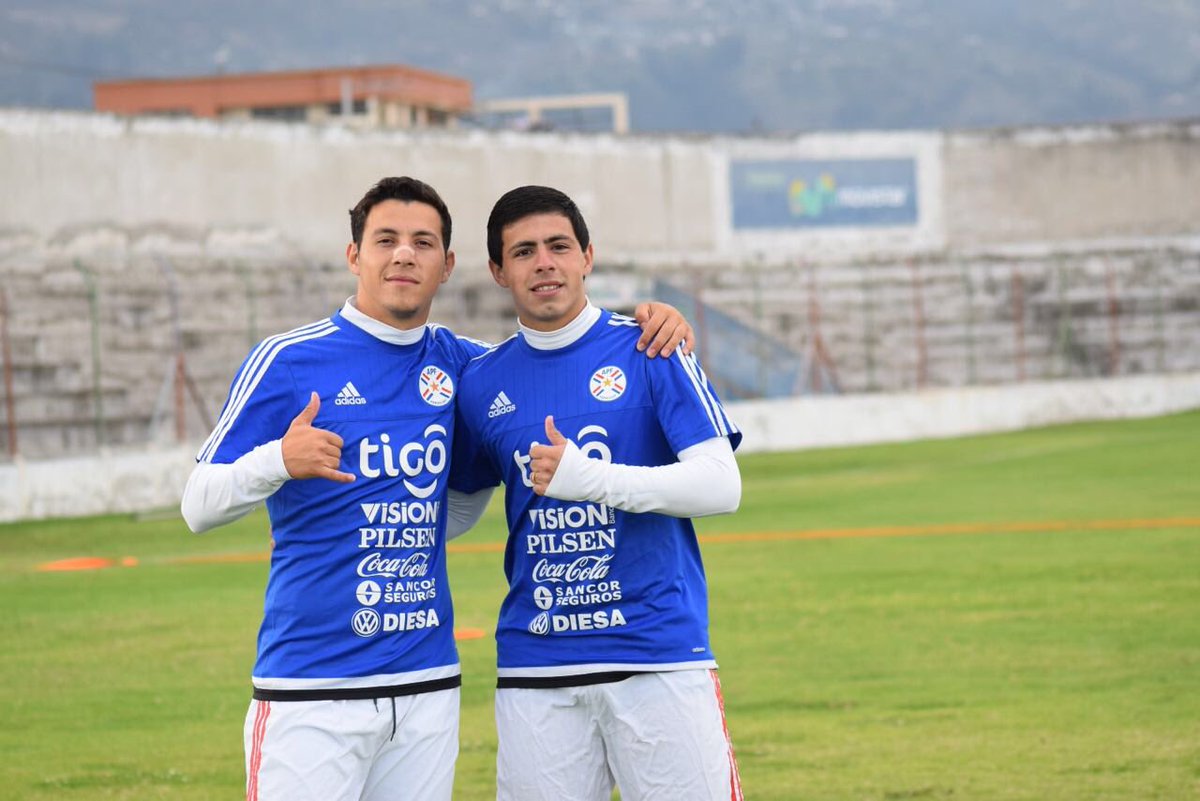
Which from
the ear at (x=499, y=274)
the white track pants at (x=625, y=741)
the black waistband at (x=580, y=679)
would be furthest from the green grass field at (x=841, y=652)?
the ear at (x=499, y=274)

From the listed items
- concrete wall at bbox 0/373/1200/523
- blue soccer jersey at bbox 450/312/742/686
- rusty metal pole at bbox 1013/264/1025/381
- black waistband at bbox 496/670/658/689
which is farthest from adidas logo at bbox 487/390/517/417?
rusty metal pole at bbox 1013/264/1025/381

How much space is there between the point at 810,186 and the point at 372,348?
42.3m

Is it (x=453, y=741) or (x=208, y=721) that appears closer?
(x=453, y=741)

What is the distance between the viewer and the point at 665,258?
43.9 metres

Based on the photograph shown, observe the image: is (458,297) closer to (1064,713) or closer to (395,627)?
(1064,713)

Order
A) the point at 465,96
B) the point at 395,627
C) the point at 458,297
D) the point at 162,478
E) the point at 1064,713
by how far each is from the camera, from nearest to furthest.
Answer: the point at 395,627, the point at 1064,713, the point at 162,478, the point at 458,297, the point at 465,96

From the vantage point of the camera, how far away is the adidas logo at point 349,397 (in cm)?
498

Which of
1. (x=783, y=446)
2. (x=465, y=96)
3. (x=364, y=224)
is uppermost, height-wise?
(x=465, y=96)

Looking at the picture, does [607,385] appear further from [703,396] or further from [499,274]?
[499,274]

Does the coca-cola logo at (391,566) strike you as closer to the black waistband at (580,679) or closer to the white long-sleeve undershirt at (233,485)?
the white long-sleeve undershirt at (233,485)

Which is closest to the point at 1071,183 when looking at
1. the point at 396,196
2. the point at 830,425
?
the point at 830,425

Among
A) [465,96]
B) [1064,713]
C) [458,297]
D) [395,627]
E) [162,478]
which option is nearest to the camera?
[395,627]

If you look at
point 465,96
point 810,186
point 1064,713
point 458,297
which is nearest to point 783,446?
point 458,297

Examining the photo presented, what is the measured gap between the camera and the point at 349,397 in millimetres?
4988
